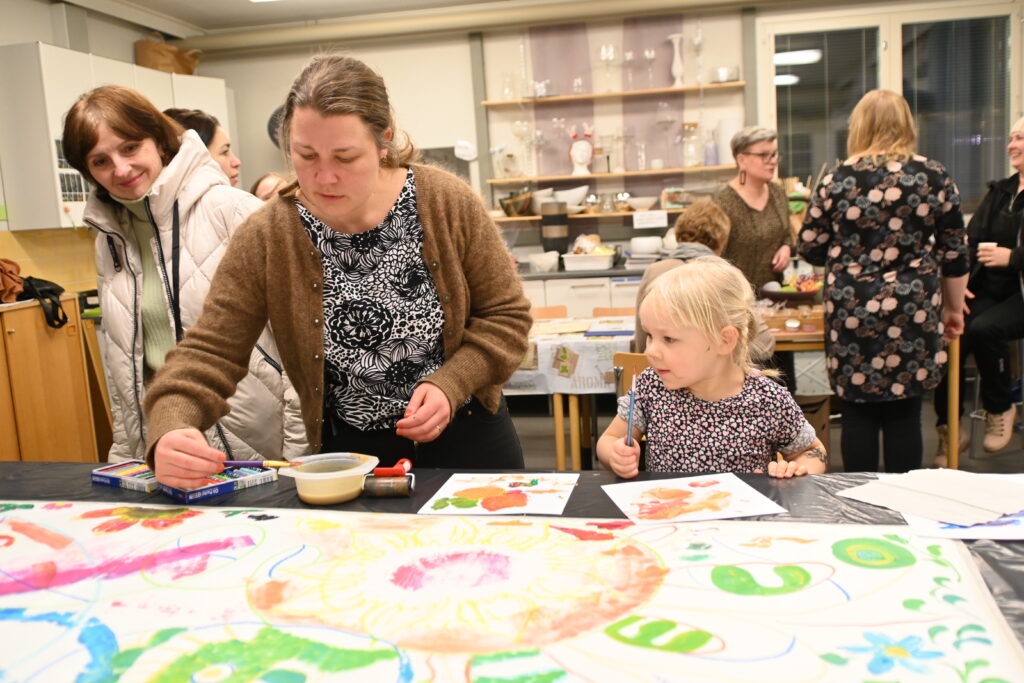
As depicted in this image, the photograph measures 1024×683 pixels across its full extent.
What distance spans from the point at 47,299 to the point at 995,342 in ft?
14.2

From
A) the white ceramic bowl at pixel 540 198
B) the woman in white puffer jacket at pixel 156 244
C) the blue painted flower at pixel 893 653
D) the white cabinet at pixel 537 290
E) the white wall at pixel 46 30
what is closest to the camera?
the blue painted flower at pixel 893 653

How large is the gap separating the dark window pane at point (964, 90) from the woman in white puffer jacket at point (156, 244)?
5.00 metres

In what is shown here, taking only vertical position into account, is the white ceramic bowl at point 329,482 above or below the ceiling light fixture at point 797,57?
below

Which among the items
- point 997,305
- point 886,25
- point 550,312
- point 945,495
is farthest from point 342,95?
point 886,25

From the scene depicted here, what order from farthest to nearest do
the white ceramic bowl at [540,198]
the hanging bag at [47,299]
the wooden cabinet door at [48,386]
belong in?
the white ceramic bowl at [540,198] < the hanging bag at [47,299] < the wooden cabinet door at [48,386]

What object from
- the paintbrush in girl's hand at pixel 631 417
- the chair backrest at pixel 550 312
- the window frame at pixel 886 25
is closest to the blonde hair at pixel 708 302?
the paintbrush in girl's hand at pixel 631 417

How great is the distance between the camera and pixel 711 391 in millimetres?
1640

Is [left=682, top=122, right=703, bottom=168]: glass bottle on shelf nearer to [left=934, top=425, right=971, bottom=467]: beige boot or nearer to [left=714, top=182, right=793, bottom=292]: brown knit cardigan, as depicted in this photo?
[left=714, top=182, right=793, bottom=292]: brown knit cardigan

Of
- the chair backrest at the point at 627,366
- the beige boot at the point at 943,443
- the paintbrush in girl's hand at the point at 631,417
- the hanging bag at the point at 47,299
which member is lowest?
the beige boot at the point at 943,443

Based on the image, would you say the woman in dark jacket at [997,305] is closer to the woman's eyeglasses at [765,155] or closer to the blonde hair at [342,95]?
the woman's eyeglasses at [765,155]

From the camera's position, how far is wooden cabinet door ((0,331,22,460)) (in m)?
3.65

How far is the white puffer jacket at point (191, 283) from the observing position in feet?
6.13

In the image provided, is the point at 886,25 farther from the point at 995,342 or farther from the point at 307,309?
the point at 307,309

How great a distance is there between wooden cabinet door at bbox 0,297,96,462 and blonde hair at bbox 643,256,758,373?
3255mm
